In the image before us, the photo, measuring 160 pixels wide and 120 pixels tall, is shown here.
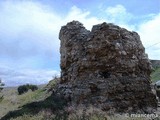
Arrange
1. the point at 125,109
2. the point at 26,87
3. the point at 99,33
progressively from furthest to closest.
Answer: the point at 26,87, the point at 99,33, the point at 125,109

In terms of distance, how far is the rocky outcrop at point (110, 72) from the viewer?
1894cm

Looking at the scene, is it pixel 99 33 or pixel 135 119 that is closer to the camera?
pixel 135 119

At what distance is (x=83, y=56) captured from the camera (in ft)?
66.0

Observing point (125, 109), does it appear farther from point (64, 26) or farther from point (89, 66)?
point (64, 26)

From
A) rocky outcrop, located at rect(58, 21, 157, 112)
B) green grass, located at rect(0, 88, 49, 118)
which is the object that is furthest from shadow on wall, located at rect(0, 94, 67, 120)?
green grass, located at rect(0, 88, 49, 118)

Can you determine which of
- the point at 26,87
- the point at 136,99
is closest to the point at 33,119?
the point at 136,99

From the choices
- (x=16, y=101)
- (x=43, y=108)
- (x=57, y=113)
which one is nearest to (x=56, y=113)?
(x=57, y=113)

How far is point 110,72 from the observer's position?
64.1ft

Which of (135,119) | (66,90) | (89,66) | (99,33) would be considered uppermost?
(99,33)

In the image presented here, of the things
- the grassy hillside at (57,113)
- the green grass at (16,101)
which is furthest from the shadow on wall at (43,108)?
the green grass at (16,101)

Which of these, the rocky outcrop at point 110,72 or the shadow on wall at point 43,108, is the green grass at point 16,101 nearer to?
the shadow on wall at point 43,108

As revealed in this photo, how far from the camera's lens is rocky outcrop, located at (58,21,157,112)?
18.9 m

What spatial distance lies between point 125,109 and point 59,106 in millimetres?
3838

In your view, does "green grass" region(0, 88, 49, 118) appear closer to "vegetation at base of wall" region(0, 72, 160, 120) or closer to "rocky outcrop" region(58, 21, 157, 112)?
"vegetation at base of wall" region(0, 72, 160, 120)
